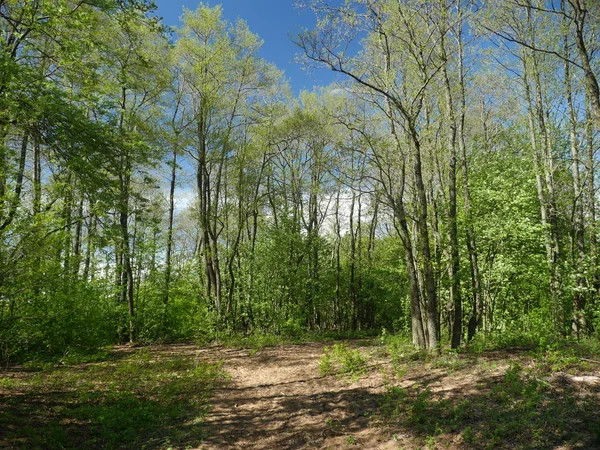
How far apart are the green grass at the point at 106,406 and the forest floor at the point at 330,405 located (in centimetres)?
2

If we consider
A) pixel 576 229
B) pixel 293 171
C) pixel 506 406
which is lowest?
pixel 506 406

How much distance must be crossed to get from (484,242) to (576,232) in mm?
2514

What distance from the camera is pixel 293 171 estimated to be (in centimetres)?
1850

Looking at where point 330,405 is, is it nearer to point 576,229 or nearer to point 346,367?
point 346,367

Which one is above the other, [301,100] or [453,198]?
[301,100]

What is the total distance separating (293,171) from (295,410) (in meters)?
13.8

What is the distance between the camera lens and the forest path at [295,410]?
4.94 meters

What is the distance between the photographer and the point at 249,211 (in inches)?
→ 641

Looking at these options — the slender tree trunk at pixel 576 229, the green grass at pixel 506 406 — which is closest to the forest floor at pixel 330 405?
the green grass at pixel 506 406

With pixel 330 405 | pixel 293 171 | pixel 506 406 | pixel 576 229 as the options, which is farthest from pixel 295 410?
pixel 293 171

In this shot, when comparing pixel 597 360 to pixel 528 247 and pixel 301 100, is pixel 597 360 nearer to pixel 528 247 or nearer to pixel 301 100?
A: pixel 528 247

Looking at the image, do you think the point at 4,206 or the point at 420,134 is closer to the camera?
the point at 4,206

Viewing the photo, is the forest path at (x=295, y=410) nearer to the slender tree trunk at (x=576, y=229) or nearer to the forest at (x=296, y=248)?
the forest at (x=296, y=248)

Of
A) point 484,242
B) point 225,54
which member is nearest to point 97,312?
point 225,54
